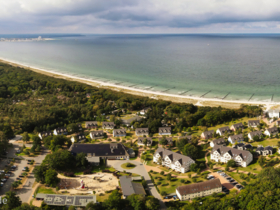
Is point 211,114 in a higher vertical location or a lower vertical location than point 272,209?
higher

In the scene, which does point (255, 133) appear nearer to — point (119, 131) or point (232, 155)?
point (232, 155)

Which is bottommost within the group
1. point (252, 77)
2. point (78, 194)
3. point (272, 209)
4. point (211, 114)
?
point (78, 194)

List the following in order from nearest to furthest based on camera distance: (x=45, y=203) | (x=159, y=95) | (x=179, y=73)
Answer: (x=45, y=203) → (x=159, y=95) → (x=179, y=73)

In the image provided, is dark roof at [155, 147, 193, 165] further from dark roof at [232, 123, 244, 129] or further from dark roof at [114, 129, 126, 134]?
dark roof at [232, 123, 244, 129]

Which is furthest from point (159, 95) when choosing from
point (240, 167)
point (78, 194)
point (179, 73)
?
point (78, 194)

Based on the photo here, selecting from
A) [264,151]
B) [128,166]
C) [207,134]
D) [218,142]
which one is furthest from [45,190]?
[264,151]

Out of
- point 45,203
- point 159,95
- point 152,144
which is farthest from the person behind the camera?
point 159,95

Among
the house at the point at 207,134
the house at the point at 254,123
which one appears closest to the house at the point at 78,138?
the house at the point at 207,134

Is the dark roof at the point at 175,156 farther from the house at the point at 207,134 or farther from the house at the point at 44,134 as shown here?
the house at the point at 44,134

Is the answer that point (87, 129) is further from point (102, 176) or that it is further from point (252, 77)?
point (252, 77)

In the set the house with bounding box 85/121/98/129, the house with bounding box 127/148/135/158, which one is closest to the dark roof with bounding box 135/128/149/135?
the house with bounding box 127/148/135/158
